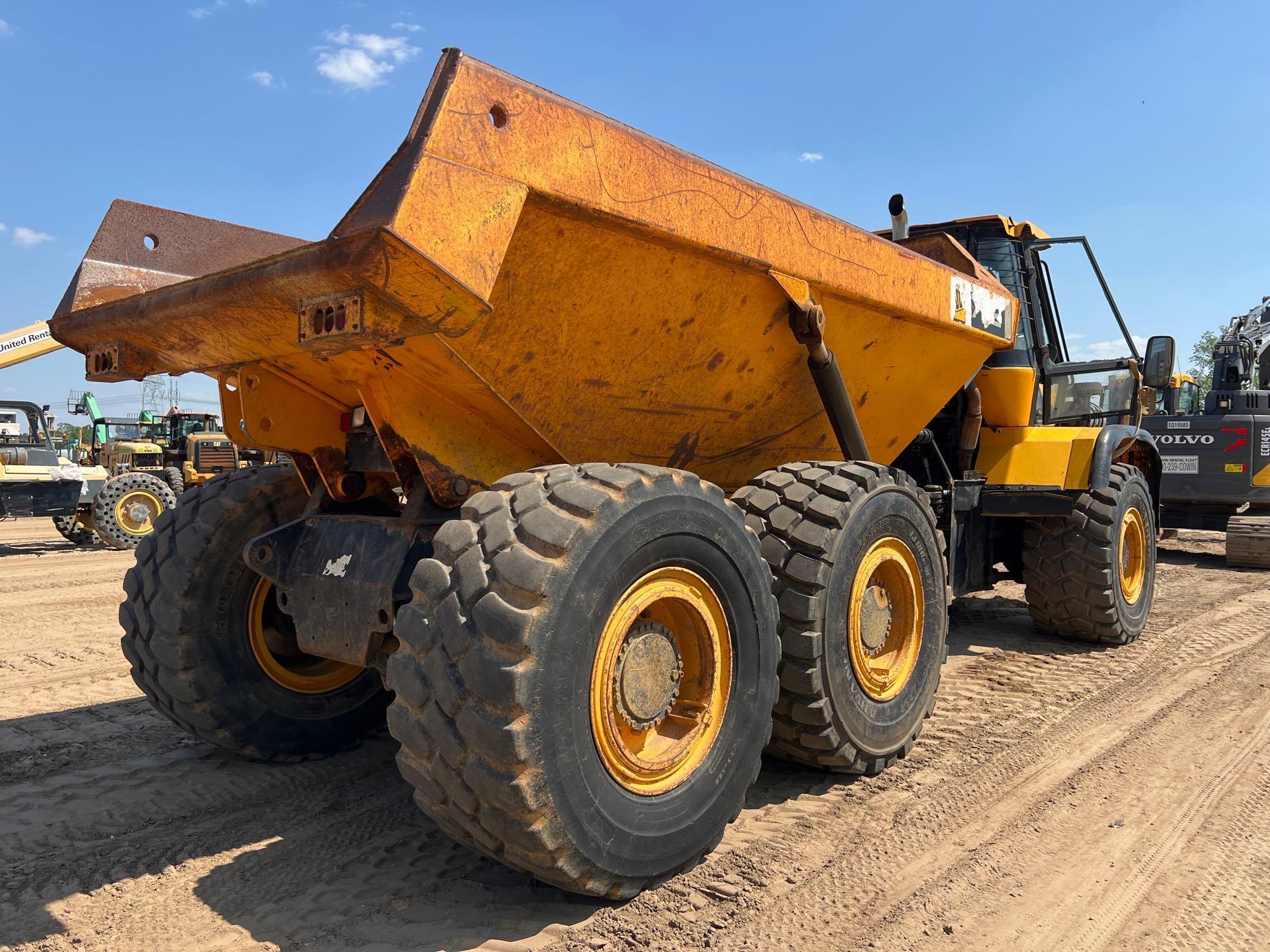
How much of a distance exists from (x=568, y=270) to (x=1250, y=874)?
282 cm

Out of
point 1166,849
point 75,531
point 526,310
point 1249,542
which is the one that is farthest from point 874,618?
point 75,531

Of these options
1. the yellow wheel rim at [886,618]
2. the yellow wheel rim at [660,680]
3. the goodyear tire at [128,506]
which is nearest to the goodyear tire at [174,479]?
the goodyear tire at [128,506]

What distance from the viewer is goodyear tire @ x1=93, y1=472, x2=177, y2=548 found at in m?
13.3

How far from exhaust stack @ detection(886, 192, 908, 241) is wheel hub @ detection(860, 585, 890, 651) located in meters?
2.35

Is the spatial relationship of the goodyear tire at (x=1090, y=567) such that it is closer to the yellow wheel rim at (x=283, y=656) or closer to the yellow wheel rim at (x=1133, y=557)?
the yellow wheel rim at (x=1133, y=557)

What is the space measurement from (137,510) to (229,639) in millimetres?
11739

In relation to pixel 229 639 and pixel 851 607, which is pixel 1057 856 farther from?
pixel 229 639

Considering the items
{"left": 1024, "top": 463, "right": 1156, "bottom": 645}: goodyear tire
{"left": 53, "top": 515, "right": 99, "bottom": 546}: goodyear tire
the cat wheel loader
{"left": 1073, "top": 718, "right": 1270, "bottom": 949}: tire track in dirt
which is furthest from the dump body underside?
{"left": 53, "top": 515, "right": 99, "bottom": 546}: goodyear tire

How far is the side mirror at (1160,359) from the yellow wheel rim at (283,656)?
5.01 meters

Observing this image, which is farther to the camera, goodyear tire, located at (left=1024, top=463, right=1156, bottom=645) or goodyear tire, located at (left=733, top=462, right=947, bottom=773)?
goodyear tire, located at (left=1024, top=463, right=1156, bottom=645)

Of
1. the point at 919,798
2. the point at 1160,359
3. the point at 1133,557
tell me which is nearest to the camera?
the point at 919,798

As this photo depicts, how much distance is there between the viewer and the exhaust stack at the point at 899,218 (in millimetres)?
5125

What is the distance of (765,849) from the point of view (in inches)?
115

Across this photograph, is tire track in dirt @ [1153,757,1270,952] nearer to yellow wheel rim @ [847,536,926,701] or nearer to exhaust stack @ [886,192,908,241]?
yellow wheel rim @ [847,536,926,701]
